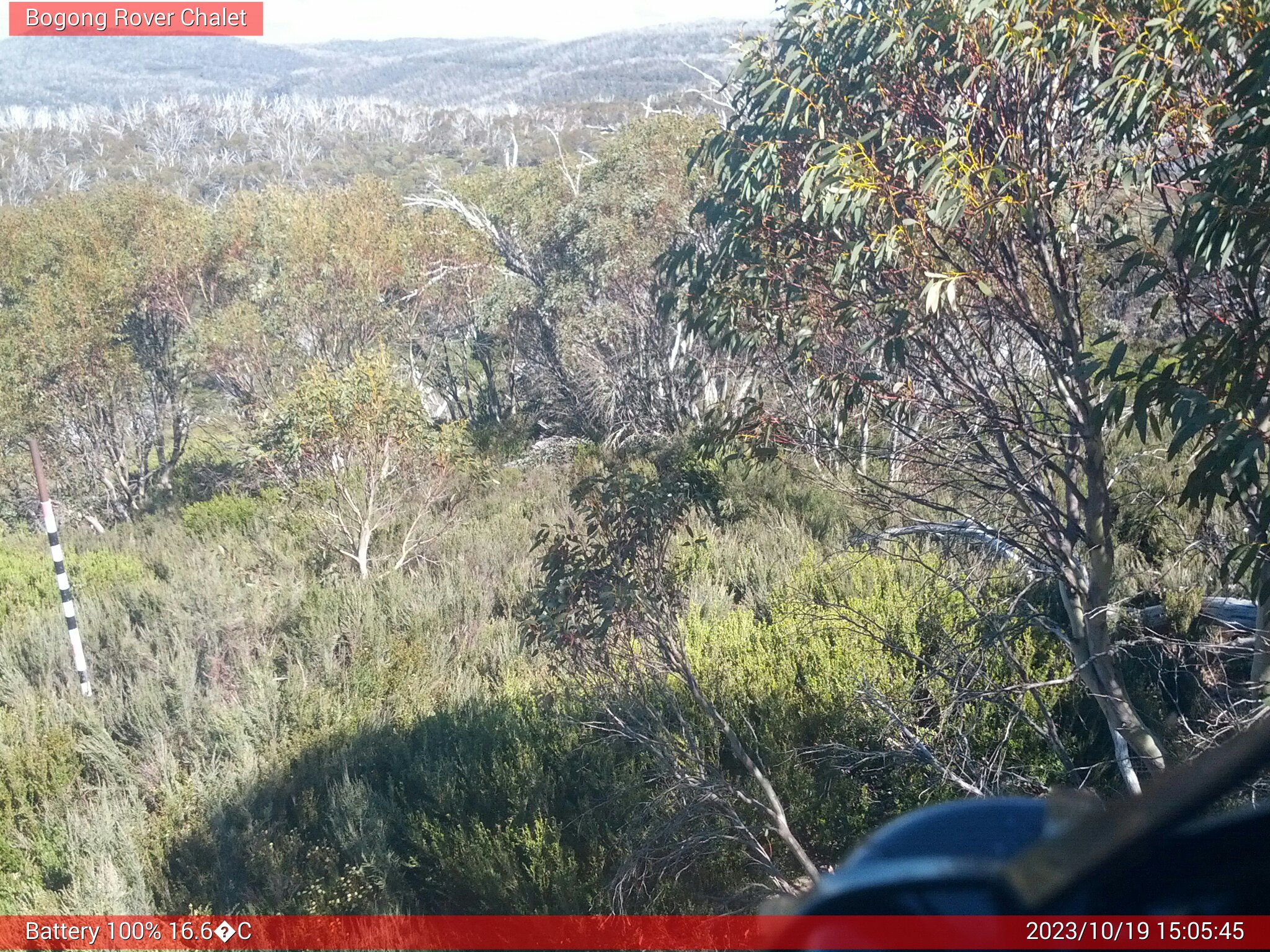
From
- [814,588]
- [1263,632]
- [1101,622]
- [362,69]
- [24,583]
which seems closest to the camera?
[1263,632]

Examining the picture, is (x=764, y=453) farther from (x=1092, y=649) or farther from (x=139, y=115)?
(x=139, y=115)

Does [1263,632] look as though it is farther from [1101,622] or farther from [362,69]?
[362,69]

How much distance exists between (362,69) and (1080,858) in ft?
383

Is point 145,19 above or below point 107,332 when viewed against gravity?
above

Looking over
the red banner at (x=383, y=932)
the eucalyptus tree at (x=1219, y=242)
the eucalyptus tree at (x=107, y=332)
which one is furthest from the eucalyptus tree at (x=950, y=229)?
the eucalyptus tree at (x=107, y=332)

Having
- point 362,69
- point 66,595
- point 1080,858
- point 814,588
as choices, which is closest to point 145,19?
point 66,595

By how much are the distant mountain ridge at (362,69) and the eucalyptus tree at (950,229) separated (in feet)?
236

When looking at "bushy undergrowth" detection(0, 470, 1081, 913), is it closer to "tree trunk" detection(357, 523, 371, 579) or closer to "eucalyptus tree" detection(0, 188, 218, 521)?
"tree trunk" detection(357, 523, 371, 579)

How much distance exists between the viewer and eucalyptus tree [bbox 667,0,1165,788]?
12.5 feet

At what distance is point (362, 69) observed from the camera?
105625 mm

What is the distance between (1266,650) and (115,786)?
5.89 m

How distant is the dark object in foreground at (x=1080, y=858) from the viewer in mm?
671

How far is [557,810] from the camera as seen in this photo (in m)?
5.36

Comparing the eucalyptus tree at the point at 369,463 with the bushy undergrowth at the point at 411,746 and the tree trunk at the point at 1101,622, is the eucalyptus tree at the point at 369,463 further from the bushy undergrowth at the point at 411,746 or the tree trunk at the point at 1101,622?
the tree trunk at the point at 1101,622
